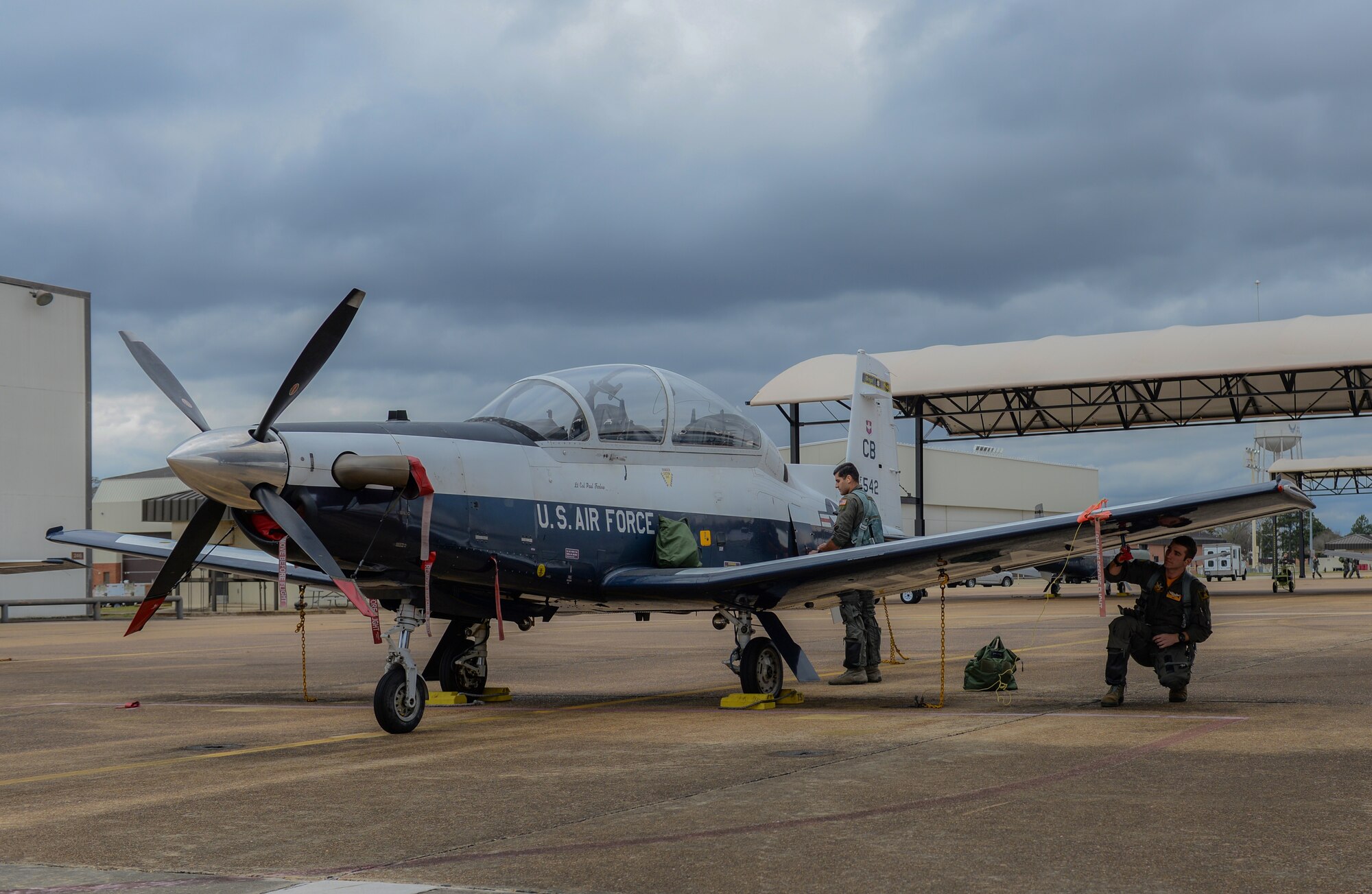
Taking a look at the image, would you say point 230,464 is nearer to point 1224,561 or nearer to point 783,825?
point 783,825

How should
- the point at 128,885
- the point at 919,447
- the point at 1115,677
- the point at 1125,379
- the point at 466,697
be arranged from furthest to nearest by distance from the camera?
the point at 919,447 < the point at 1125,379 < the point at 466,697 < the point at 1115,677 < the point at 128,885

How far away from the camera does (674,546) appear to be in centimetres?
993

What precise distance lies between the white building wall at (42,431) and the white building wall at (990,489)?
38.9 meters

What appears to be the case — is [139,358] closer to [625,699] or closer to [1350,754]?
[625,699]

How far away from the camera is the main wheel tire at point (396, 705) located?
26.0 feet

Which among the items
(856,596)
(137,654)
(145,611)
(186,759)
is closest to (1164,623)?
(856,596)

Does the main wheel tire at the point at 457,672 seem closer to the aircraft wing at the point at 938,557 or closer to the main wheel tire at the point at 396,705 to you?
the aircraft wing at the point at 938,557

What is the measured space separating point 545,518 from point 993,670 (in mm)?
4048

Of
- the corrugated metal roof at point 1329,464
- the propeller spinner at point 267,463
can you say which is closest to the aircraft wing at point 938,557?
the propeller spinner at point 267,463

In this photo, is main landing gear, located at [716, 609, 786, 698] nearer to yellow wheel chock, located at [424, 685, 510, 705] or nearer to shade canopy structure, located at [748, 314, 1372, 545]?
yellow wheel chock, located at [424, 685, 510, 705]

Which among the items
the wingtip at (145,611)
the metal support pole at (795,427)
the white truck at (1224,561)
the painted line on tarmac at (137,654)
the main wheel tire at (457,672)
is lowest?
the white truck at (1224,561)

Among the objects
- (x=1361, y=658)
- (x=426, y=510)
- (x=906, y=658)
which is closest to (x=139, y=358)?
(x=426, y=510)

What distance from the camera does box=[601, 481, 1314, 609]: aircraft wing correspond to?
793cm

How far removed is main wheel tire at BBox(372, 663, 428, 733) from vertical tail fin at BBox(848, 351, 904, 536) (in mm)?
7595
